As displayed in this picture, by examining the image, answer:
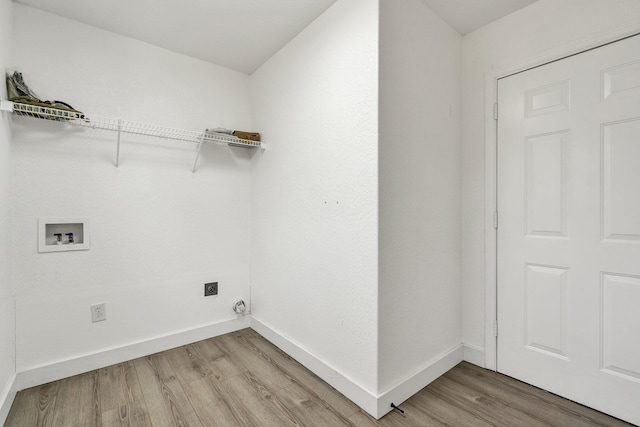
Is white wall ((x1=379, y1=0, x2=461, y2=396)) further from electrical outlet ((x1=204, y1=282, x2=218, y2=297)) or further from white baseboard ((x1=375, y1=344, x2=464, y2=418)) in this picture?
electrical outlet ((x1=204, y1=282, x2=218, y2=297))

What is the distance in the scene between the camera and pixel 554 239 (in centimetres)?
171

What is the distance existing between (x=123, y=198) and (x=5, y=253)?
665 mm

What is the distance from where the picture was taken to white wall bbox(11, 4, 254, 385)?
1805 mm

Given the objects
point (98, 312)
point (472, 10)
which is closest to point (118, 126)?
point (98, 312)

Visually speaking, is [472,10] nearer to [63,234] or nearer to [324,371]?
[324,371]

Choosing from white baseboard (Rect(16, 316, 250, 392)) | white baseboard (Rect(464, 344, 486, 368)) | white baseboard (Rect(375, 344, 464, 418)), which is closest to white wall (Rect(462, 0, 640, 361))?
white baseboard (Rect(464, 344, 486, 368))

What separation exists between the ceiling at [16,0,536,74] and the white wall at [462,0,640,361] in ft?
0.33

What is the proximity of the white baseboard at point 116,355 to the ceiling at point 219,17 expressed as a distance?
2.20m

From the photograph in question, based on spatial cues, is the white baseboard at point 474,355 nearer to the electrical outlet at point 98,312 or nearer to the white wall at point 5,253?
the electrical outlet at point 98,312

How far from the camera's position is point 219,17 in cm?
191

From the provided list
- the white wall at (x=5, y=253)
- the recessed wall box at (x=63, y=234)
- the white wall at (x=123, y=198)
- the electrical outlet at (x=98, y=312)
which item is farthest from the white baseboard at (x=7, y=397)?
the recessed wall box at (x=63, y=234)

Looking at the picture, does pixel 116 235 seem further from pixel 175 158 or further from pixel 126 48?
pixel 126 48

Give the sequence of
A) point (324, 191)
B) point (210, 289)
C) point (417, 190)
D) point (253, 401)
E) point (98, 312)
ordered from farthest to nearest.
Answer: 1. point (210, 289)
2. point (98, 312)
3. point (324, 191)
4. point (417, 190)
5. point (253, 401)

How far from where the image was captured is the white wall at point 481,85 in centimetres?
169
